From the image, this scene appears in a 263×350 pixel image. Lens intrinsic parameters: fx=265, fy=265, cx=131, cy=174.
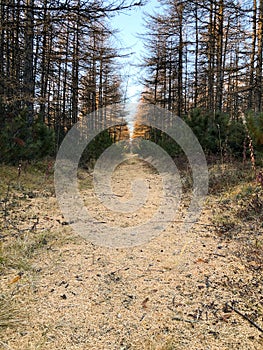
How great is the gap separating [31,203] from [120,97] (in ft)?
55.1

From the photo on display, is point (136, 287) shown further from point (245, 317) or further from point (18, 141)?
point (18, 141)

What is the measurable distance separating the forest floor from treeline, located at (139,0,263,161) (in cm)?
212

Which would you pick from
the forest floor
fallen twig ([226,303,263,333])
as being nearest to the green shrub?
the forest floor

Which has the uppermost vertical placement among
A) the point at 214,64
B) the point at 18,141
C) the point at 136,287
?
the point at 214,64

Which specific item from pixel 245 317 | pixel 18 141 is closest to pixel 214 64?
pixel 18 141

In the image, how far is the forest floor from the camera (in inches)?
57.7

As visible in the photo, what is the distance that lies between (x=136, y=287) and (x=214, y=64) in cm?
1274

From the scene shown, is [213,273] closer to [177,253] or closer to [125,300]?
[177,253]

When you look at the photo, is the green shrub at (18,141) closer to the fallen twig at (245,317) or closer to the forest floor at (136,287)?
the forest floor at (136,287)

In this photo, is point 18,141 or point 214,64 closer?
point 18,141

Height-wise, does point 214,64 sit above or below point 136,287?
above

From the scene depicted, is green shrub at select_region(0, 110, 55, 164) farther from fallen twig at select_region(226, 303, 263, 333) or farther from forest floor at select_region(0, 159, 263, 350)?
fallen twig at select_region(226, 303, 263, 333)

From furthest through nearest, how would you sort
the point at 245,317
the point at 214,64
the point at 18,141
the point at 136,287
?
the point at 214,64
the point at 18,141
the point at 136,287
the point at 245,317

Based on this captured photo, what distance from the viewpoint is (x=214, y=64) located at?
41.0ft
